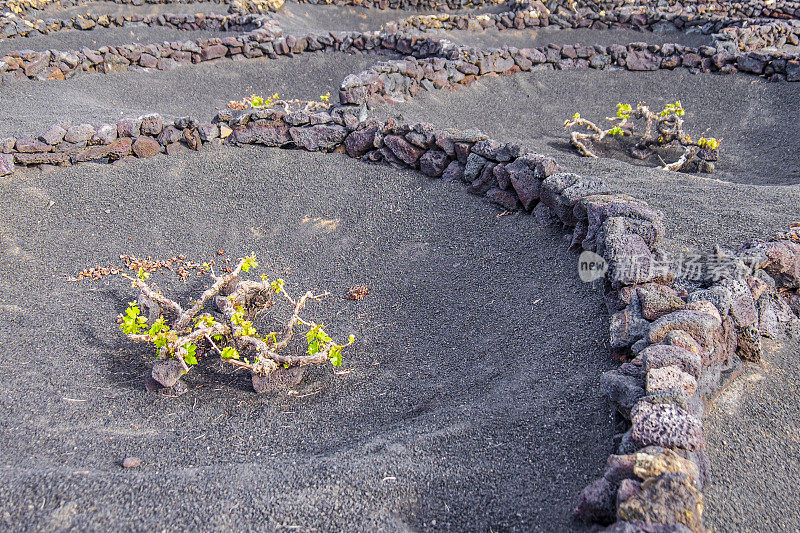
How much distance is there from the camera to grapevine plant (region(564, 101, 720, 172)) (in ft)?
28.5

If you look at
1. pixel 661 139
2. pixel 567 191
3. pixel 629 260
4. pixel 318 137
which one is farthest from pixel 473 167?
pixel 661 139

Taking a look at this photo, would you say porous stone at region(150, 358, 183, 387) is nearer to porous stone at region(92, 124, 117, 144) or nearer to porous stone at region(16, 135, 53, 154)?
porous stone at region(92, 124, 117, 144)

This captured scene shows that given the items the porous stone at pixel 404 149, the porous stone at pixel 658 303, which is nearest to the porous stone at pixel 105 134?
the porous stone at pixel 404 149

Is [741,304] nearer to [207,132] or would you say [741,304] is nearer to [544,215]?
[544,215]

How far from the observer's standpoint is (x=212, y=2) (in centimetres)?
1922

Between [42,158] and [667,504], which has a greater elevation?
[667,504]

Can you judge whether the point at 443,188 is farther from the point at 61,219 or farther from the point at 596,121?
the point at 596,121

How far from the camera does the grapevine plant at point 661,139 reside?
8672 mm

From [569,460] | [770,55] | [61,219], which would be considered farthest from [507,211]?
[770,55]

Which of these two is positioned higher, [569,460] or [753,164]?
[569,460]

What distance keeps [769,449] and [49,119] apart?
34.2ft

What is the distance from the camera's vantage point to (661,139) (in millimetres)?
9398

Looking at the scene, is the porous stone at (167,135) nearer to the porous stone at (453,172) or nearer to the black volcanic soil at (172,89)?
the black volcanic soil at (172,89)

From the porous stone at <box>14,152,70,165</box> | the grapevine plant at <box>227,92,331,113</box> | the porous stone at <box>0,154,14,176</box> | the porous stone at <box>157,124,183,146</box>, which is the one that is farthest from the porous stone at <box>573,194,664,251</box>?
the porous stone at <box>0,154,14,176</box>
